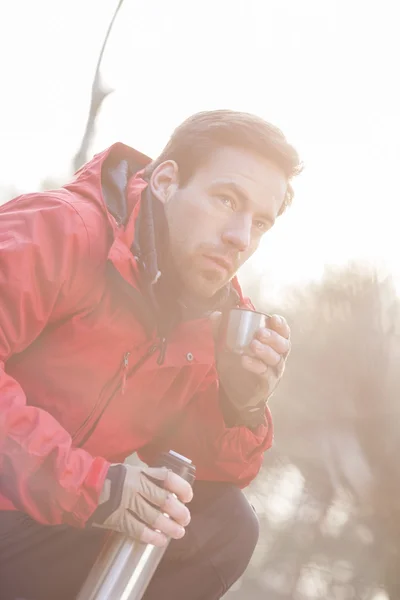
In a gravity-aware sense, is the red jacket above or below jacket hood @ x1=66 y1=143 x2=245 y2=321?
below

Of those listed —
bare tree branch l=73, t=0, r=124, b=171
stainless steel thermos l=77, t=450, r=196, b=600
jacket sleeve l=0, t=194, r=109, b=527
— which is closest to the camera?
jacket sleeve l=0, t=194, r=109, b=527

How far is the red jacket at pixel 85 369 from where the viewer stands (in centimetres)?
98

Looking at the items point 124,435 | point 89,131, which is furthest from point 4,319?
point 89,131

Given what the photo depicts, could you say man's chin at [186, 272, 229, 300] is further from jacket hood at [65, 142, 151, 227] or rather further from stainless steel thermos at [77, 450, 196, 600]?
stainless steel thermos at [77, 450, 196, 600]

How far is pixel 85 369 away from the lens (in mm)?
1232

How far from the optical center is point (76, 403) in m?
1.22

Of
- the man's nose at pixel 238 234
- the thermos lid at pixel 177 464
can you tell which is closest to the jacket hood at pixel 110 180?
the man's nose at pixel 238 234

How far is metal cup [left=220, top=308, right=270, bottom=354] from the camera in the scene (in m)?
1.23

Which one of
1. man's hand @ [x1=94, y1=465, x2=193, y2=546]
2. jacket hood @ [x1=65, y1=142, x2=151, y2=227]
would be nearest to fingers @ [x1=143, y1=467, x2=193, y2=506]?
man's hand @ [x1=94, y1=465, x2=193, y2=546]

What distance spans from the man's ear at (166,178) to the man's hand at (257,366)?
32 centimetres

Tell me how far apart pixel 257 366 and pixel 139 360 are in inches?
10.3

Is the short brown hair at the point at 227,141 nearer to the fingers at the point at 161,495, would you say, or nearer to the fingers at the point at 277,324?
the fingers at the point at 277,324

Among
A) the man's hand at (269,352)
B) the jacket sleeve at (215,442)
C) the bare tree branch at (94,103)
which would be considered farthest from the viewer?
the bare tree branch at (94,103)

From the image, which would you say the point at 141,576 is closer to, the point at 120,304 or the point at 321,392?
the point at 120,304
